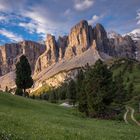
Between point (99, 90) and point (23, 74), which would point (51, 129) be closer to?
point (99, 90)

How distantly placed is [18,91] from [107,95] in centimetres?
5635

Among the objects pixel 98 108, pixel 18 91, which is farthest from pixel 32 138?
pixel 18 91

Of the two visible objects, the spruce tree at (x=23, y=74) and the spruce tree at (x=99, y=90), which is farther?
the spruce tree at (x=23, y=74)

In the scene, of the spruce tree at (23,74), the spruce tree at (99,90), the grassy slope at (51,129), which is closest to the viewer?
the grassy slope at (51,129)

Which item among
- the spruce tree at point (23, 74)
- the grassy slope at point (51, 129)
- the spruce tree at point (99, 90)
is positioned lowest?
the grassy slope at point (51, 129)

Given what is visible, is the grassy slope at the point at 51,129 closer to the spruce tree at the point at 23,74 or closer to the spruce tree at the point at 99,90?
the spruce tree at the point at 99,90

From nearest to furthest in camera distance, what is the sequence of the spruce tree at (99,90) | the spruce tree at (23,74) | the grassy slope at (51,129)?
1. the grassy slope at (51,129)
2. the spruce tree at (99,90)
3. the spruce tree at (23,74)

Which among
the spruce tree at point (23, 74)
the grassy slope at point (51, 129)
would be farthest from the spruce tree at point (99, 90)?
the spruce tree at point (23, 74)

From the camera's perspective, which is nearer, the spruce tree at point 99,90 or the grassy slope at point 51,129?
the grassy slope at point 51,129

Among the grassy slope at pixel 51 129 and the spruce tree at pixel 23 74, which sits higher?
the spruce tree at pixel 23 74

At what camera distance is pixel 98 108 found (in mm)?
76500

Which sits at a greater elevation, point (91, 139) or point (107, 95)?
point (107, 95)

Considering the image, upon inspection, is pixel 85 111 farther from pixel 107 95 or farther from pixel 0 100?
pixel 0 100

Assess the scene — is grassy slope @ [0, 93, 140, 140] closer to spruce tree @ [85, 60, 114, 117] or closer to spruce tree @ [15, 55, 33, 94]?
spruce tree @ [85, 60, 114, 117]
